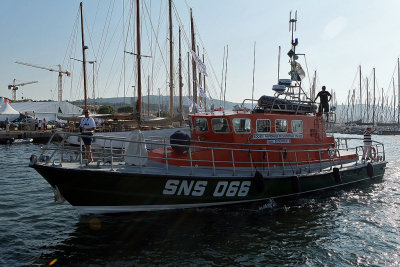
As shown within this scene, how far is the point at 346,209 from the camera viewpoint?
10.9m

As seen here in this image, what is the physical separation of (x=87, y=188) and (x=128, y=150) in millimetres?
1491

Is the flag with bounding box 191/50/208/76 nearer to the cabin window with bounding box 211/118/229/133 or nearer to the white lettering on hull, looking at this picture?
the cabin window with bounding box 211/118/229/133

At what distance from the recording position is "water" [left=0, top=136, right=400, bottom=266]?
712 cm

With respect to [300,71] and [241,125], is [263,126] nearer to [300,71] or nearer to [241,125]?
[241,125]

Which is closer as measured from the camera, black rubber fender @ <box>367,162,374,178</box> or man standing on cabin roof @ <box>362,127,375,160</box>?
black rubber fender @ <box>367,162,374,178</box>

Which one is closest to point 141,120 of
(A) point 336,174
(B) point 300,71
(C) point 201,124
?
(C) point 201,124

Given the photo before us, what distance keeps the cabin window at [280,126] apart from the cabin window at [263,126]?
37 cm

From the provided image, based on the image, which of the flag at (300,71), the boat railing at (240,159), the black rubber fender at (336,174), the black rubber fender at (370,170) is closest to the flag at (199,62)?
the flag at (300,71)

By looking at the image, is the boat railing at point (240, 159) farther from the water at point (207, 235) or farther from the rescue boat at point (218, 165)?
the water at point (207, 235)

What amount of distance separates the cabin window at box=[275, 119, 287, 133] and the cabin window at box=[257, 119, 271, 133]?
37 cm

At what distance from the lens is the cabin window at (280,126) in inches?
447

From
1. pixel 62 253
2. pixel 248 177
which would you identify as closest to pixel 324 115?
pixel 248 177

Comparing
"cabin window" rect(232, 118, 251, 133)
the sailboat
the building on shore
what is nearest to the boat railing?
"cabin window" rect(232, 118, 251, 133)

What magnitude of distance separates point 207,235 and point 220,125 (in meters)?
3.75
